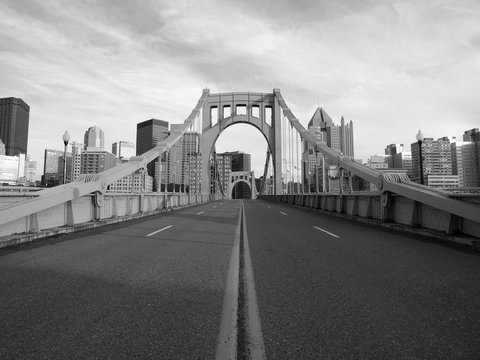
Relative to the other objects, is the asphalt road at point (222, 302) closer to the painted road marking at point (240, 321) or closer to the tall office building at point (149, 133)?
the painted road marking at point (240, 321)

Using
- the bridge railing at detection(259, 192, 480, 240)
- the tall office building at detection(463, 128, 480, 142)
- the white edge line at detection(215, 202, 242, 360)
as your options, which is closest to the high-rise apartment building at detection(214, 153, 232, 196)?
the tall office building at detection(463, 128, 480, 142)

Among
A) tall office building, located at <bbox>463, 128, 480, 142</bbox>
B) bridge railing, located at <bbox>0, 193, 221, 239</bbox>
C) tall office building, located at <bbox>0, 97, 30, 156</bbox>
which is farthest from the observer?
tall office building, located at <bbox>0, 97, 30, 156</bbox>

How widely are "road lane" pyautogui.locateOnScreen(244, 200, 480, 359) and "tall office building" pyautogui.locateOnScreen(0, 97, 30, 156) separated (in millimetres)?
83404

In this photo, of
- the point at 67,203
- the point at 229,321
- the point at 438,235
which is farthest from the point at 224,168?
the point at 229,321

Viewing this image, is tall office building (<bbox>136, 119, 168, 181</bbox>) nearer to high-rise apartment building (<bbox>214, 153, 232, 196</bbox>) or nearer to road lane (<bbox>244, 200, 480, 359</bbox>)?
high-rise apartment building (<bbox>214, 153, 232, 196</bbox>)

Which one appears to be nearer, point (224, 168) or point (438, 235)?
point (438, 235)

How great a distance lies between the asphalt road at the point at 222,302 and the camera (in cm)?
252

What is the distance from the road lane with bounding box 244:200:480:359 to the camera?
2516mm

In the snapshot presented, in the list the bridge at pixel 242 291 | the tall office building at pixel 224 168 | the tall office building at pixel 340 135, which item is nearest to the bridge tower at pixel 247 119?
the tall office building at pixel 340 135

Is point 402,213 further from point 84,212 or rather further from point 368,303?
point 84,212

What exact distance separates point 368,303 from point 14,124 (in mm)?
90479

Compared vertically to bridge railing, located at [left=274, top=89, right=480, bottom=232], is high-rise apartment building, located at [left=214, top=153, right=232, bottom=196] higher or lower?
higher

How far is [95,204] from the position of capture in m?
12.9

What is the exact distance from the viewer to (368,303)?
3.51m
